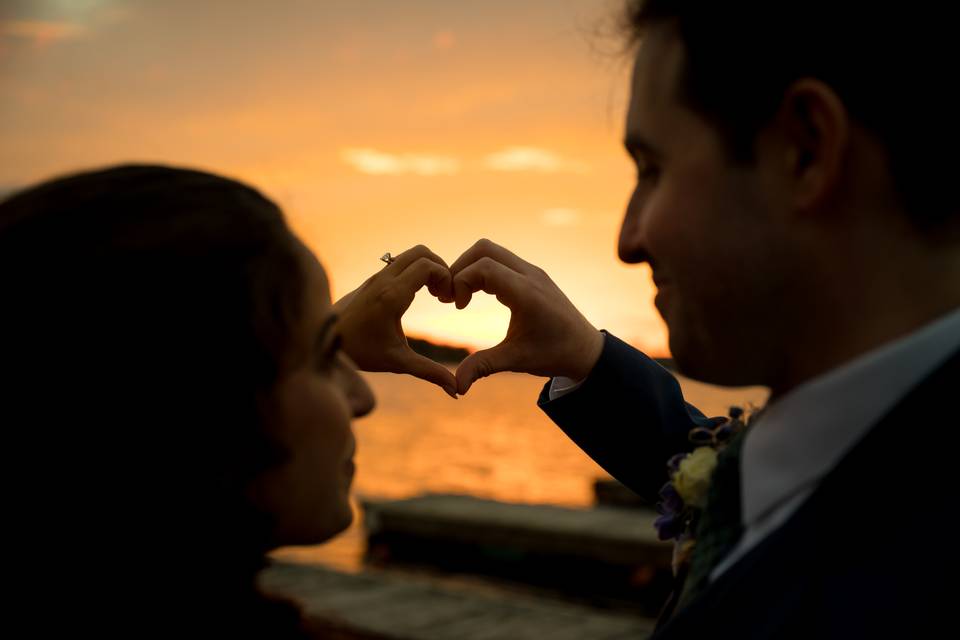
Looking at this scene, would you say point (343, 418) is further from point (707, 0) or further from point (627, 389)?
point (707, 0)

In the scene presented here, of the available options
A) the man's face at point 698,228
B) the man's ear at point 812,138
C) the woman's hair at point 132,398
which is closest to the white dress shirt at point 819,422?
the man's face at point 698,228

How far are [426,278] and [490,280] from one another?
181mm

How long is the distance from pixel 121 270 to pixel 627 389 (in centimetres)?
119

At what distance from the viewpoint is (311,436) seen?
168cm

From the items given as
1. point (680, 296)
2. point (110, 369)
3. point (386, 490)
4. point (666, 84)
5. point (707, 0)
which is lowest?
point (386, 490)

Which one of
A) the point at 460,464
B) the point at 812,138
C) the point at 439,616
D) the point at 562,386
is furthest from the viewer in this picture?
the point at 460,464

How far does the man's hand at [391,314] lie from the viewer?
236 cm

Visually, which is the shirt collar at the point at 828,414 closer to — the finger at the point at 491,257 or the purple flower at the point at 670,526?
the purple flower at the point at 670,526

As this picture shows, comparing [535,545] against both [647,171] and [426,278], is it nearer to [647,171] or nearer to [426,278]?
[426,278]

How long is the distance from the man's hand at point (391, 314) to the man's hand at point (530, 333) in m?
0.10

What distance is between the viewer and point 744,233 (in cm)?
137

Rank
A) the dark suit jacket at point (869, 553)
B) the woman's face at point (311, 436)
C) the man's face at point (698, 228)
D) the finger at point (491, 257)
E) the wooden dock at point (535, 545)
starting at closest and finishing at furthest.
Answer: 1. the dark suit jacket at point (869, 553)
2. the man's face at point (698, 228)
3. the woman's face at point (311, 436)
4. the finger at point (491, 257)
5. the wooden dock at point (535, 545)

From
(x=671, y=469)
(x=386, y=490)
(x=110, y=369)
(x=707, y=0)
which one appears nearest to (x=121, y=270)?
(x=110, y=369)

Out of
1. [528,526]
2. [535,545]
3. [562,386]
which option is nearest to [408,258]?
[562,386]
